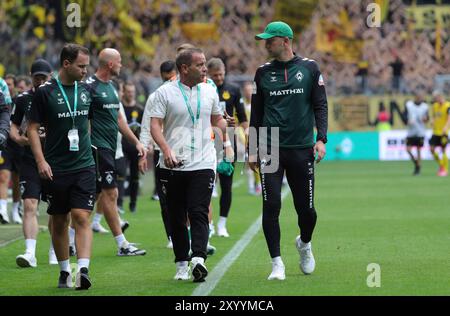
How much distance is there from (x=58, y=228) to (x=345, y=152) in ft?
104

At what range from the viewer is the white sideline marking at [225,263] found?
413 inches

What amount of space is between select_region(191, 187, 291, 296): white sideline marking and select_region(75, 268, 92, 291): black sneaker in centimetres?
94

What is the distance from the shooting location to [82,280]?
10445mm

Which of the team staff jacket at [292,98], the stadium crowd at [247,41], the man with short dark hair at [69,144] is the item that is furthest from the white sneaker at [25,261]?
the stadium crowd at [247,41]

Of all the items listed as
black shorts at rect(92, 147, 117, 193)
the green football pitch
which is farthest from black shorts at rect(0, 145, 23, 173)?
black shorts at rect(92, 147, 117, 193)

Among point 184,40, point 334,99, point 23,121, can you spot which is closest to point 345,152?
point 334,99

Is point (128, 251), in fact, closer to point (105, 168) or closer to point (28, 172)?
point (105, 168)

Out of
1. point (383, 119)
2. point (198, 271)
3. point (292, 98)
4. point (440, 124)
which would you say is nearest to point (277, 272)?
point (198, 271)

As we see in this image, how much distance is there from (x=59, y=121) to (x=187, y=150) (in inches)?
48.0

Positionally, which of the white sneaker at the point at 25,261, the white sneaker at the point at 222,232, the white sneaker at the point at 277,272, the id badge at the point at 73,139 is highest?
the id badge at the point at 73,139

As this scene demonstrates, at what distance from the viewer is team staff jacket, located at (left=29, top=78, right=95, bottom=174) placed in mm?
10539

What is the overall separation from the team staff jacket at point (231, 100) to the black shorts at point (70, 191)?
4796 mm

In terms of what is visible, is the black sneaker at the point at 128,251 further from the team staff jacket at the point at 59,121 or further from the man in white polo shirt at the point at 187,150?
the team staff jacket at the point at 59,121

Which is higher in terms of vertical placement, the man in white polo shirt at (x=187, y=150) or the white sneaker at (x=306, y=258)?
the man in white polo shirt at (x=187, y=150)
